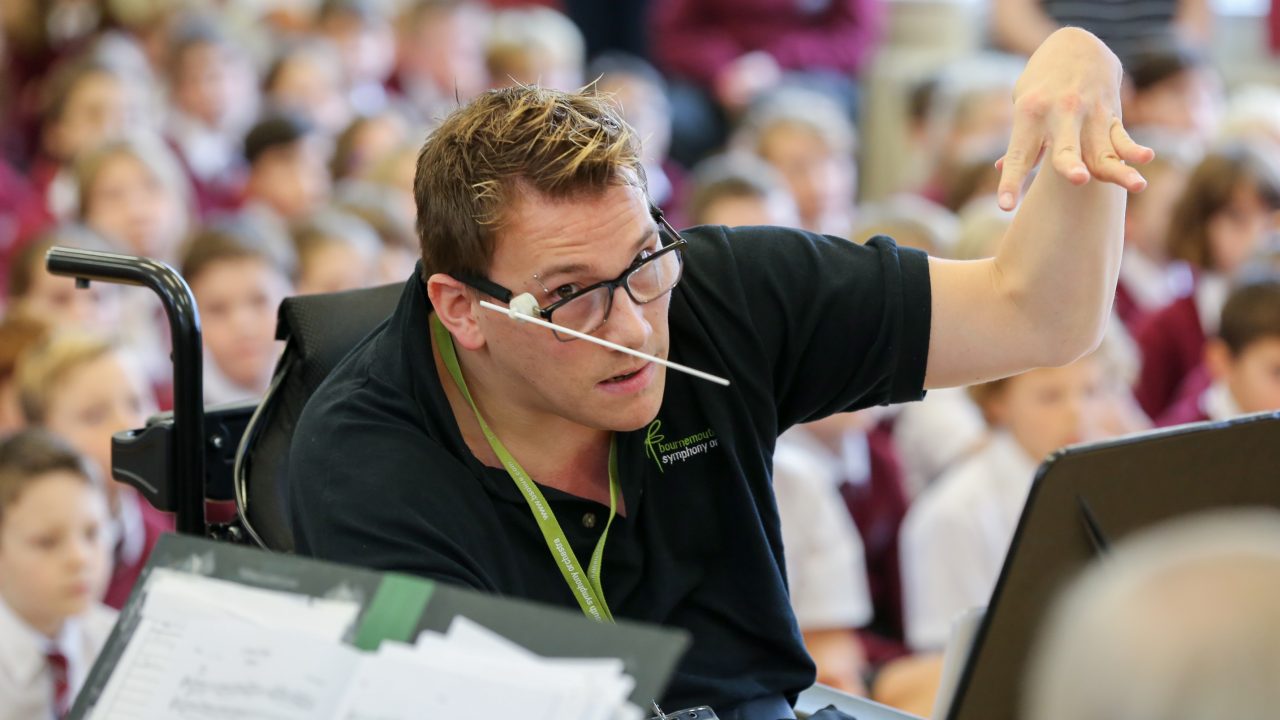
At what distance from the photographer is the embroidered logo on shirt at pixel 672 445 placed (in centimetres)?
165

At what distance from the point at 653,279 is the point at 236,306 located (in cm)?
208

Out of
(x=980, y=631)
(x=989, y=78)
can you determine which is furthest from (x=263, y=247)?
(x=989, y=78)

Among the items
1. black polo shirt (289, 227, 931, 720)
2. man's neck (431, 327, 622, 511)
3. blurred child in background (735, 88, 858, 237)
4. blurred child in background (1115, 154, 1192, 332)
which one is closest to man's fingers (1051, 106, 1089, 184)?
black polo shirt (289, 227, 931, 720)

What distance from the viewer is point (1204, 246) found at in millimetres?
3877

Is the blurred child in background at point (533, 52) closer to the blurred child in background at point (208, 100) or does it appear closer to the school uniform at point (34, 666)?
the blurred child in background at point (208, 100)

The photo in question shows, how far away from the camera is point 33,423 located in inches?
118

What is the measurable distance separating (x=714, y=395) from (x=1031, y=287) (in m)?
0.36

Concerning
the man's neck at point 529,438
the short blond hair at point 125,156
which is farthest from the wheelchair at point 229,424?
the short blond hair at point 125,156

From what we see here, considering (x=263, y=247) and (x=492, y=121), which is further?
(x=263, y=247)

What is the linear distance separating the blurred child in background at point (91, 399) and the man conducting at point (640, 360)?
1401 millimetres

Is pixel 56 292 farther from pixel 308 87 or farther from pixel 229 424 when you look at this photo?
pixel 308 87

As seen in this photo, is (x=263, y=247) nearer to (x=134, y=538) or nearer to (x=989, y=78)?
(x=134, y=538)

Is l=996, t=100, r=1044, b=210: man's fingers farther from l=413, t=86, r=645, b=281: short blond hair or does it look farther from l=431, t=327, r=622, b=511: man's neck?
l=431, t=327, r=622, b=511: man's neck

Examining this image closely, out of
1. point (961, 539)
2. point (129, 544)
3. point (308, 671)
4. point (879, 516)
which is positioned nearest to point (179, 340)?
point (308, 671)
